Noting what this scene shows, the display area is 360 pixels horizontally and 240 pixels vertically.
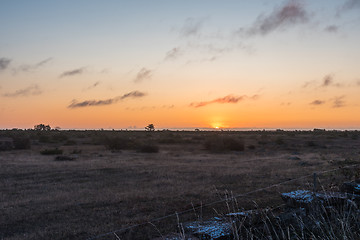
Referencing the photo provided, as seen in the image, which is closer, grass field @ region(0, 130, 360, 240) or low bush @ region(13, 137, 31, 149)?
grass field @ region(0, 130, 360, 240)

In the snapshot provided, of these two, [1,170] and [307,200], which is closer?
[307,200]

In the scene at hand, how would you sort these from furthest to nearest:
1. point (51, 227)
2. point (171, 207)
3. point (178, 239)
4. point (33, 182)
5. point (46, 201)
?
point (33, 182) < point (46, 201) < point (171, 207) < point (51, 227) < point (178, 239)

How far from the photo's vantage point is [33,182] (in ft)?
47.6

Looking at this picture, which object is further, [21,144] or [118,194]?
[21,144]

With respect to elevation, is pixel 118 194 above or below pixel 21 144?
below

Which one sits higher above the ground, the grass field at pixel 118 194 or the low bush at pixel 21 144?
the low bush at pixel 21 144

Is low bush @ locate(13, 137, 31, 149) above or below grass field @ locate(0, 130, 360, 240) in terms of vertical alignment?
above

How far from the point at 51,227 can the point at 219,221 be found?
5.00 metres

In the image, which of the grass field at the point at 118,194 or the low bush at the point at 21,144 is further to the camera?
the low bush at the point at 21,144

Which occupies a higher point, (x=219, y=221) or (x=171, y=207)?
(x=219, y=221)

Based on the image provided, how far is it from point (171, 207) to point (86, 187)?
16.3 feet

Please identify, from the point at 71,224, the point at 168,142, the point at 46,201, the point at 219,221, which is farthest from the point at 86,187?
the point at 168,142

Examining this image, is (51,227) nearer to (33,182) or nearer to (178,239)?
(178,239)

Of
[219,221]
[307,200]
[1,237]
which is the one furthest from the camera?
[1,237]
